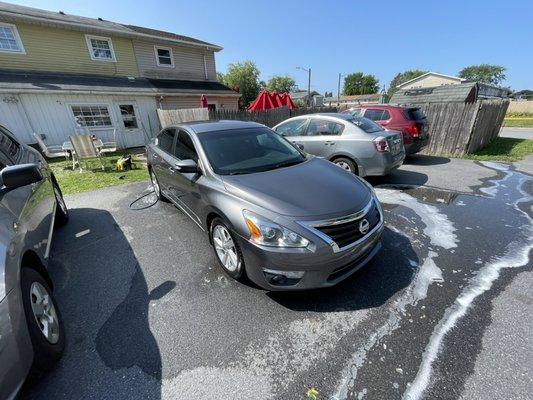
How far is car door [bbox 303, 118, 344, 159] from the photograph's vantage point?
233 inches

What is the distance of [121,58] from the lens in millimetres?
13766

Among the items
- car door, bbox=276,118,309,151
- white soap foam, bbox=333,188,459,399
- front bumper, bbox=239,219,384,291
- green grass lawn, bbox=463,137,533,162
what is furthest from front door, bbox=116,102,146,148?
green grass lawn, bbox=463,137,533,162

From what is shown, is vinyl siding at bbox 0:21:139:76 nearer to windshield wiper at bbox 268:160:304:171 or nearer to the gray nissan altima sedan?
the gray nissan altima sedan

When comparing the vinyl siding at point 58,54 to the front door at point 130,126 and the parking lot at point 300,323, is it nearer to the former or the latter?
the front door at point 130,126

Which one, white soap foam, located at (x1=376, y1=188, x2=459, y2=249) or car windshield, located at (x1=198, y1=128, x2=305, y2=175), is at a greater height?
car windshield, located at (x1=198, y1=128, x2=305, y2=175)

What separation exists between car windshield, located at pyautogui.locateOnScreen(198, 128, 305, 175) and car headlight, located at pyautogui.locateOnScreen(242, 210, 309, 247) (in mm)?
899

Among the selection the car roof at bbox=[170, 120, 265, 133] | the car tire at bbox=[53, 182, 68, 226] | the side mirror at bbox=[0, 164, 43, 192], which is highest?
the car roof at bbox=[170, 120, 265, 133]

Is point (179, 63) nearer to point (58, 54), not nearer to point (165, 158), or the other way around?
point (58, 54)

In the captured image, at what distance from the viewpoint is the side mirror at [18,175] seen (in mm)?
2053

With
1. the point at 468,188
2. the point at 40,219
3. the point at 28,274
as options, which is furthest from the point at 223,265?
the point at 468,188

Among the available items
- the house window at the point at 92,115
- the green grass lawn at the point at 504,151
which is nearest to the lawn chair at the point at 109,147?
the house window at the point at 92,115

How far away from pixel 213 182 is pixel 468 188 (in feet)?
18.8

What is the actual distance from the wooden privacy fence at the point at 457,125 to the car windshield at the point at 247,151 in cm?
765

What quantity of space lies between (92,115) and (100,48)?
3.91 m
